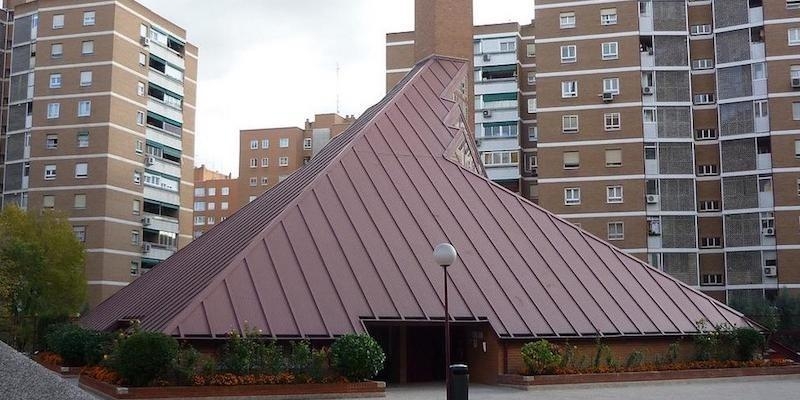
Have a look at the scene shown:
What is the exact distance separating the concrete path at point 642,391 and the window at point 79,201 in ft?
146

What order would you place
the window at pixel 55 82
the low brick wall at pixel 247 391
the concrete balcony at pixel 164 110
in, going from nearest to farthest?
the low brick wall at pixel 247 391 < the window at pixel 55 82 < the concrete balcony at pixel 164 110

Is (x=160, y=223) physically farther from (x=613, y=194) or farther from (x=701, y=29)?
(x=701, y=29)

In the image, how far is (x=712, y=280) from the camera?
5691cm

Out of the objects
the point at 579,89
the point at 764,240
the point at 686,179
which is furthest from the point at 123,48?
the point at 764,240

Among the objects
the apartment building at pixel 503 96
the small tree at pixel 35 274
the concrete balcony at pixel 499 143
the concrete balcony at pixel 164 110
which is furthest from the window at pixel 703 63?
the small tree at pixel 35 274

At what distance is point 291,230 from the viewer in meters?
25.8

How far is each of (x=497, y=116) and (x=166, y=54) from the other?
90.9ft

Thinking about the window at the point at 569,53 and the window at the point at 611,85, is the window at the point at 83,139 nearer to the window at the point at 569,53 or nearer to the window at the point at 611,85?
the window at the point at 569,53

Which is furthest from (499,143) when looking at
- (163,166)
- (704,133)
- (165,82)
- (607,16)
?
(165,82)

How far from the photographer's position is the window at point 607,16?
57688 mm

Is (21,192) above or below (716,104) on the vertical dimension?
below

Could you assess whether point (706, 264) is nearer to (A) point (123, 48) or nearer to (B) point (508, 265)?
(B) point (508, 265)

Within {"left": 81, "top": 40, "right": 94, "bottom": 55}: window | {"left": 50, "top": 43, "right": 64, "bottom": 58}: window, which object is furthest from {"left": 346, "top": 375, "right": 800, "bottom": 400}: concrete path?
{"left": 50, "top": 43, "right": 64, "bottom": 58}: window

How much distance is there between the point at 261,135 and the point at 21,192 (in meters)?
46.7
